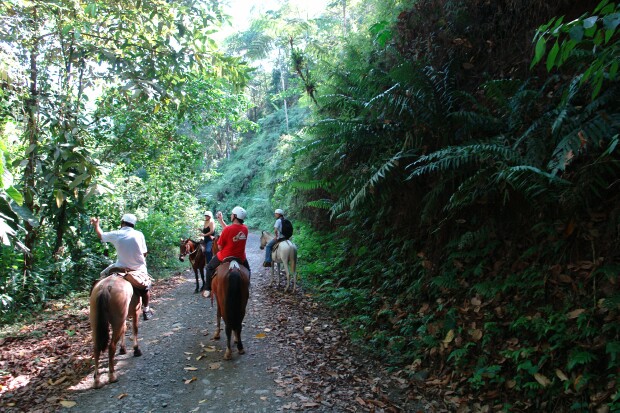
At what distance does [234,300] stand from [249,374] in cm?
104

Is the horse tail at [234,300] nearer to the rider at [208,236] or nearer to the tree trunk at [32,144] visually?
the tree trunk at [32,144]

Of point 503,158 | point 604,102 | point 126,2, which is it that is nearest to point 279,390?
point 503,158

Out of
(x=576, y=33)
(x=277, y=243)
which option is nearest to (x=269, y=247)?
(x=277, y=243)

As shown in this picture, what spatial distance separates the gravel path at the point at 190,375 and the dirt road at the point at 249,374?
1 cm

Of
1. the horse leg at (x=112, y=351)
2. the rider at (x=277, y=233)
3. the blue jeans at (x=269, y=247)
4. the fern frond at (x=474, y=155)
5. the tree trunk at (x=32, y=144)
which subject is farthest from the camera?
the blue jeans at (x=269, y=247)

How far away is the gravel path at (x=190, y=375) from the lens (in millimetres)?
4273

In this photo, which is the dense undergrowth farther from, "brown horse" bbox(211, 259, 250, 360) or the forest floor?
"brown horse" bbox(211, 259, 250, 360)

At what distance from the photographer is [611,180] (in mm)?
4035

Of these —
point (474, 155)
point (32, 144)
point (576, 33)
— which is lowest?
point (474, 155)

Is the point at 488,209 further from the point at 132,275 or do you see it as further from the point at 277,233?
the point at 277,233

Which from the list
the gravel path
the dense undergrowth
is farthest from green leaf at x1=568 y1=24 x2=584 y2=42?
the gravel path

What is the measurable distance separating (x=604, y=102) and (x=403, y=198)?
3.17 metres

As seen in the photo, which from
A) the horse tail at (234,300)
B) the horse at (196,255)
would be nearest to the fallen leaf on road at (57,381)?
the horse tail at (234,300)

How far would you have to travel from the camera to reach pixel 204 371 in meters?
5.09
